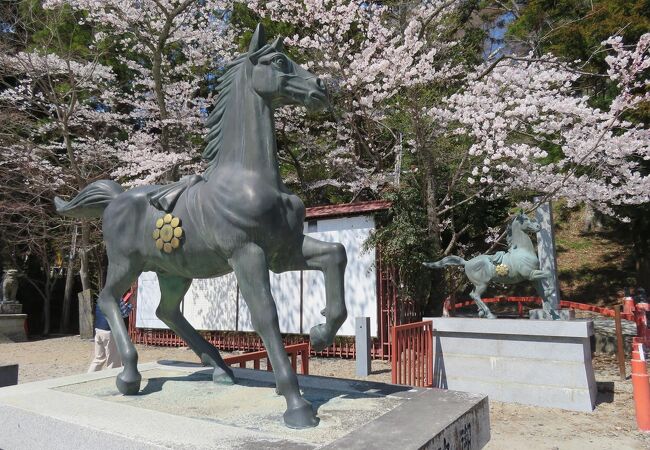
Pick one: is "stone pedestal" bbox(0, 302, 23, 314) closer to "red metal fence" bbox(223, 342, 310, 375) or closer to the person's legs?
the person's legs

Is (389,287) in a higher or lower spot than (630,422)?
higher

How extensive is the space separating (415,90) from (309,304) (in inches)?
192

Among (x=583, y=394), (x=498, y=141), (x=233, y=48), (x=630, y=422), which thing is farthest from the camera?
(x=233, y=48)

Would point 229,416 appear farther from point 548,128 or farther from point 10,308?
point 10,308

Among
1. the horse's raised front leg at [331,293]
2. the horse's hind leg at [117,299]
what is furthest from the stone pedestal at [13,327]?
the horse's raised front leg at [331,293]

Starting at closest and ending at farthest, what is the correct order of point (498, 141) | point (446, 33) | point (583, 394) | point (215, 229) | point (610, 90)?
point (215, 229) < point (583, 394) < point (498, 141) < point (446, 33) < point (610, 90)

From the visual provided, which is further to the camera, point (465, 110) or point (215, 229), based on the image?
point (465, 110)

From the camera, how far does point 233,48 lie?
41.7 ft

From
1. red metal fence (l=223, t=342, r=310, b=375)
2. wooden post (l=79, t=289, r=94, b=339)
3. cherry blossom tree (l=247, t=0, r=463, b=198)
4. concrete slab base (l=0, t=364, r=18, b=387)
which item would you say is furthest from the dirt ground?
cherry blossom tree (l=247, t=0, r=463, b=198)

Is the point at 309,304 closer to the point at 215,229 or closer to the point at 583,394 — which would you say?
the point at 583,394

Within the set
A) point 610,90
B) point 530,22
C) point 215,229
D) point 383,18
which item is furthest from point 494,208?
point 215,229

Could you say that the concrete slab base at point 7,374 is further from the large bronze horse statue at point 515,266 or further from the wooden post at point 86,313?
the wooden post at point 86,313

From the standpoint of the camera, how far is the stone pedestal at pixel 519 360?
5.74 meters

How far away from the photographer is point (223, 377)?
10.4 ft
